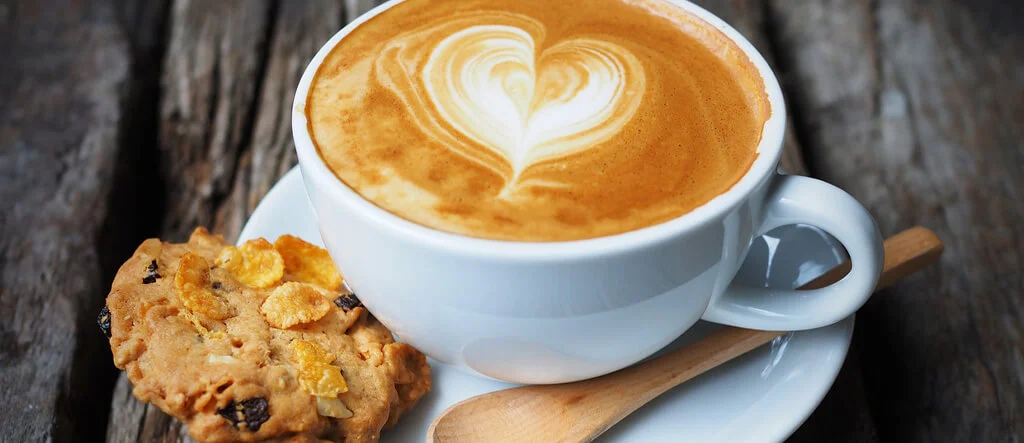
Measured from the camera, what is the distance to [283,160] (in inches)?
90.4

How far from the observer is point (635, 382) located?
4.80 feet

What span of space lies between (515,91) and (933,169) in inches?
54.7

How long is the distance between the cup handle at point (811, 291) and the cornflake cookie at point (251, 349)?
1.76ft

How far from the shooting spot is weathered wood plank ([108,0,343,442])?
6.98ft

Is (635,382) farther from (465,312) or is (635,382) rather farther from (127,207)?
(127,207)

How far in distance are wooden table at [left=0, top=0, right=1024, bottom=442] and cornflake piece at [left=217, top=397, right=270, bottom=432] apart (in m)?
0.51

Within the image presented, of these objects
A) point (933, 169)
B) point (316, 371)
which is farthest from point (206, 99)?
point (933, 169)

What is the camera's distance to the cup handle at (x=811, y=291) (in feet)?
4.29

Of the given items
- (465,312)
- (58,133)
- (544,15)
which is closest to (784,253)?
(544,15)

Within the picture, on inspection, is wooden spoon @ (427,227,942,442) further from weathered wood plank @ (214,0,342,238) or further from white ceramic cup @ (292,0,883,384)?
weathered wood plank @ (214,0,342,238)

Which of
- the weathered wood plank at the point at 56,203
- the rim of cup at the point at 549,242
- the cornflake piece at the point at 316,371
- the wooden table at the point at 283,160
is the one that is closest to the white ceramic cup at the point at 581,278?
the rim of cup at the point at 549,242

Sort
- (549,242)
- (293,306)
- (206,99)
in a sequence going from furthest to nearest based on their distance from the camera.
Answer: (206,99), (293,306), (549,242)

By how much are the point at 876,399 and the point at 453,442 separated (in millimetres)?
981

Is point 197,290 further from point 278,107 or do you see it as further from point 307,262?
point 278,107
